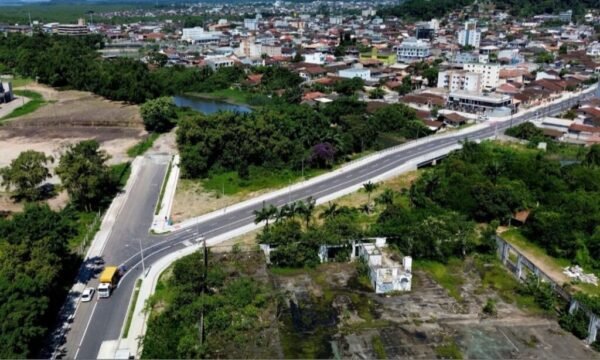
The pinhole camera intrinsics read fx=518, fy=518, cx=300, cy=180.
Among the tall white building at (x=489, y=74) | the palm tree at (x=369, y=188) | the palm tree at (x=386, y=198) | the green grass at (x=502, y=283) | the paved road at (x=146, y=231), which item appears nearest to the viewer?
the paved road at (x=146, y=231)

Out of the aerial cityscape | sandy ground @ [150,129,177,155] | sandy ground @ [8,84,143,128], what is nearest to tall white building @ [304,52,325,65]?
the aerial cityscape

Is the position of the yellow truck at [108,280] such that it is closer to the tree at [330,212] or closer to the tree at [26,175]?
the tree at [330,212]

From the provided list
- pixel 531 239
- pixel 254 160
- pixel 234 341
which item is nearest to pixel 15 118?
pixel 254 160

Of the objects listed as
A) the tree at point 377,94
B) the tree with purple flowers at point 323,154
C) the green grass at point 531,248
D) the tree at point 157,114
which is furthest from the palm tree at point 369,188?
the tree at point 377,94

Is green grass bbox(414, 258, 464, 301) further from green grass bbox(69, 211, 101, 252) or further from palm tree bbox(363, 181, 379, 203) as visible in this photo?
green grass bbox(69, 211, 101, 252)

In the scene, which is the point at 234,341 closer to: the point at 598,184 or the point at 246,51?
the point at 598,184
